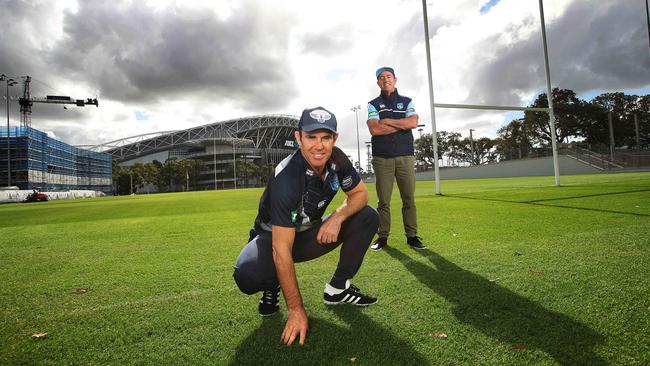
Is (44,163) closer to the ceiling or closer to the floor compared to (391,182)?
closer to the ceiling

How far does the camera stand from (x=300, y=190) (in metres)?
2.32

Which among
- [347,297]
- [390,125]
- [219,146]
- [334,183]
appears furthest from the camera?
[219,146]

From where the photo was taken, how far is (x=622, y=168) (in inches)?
1454

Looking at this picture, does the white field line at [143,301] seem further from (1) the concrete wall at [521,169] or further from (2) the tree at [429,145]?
(2) the tree at [429,145]

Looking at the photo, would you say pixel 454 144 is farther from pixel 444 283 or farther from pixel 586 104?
pixel 444 283

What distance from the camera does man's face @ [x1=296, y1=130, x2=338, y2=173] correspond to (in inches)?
93.0

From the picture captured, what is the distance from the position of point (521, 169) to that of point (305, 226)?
5041 cm

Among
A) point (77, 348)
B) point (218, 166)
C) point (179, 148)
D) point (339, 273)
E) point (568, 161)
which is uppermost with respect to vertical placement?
point (179, 148)

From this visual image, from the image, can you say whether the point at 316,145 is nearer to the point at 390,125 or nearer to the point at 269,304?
the point at 269,304

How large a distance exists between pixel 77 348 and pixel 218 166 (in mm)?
119524

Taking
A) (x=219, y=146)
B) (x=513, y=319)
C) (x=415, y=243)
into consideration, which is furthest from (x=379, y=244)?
(x=219, y=146)

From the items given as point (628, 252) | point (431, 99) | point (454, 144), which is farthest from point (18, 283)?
point (454, 144)

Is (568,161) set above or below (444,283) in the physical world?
above

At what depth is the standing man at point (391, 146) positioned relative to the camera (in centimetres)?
466
